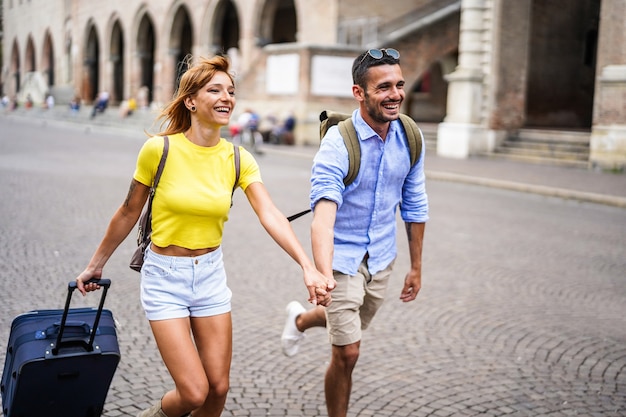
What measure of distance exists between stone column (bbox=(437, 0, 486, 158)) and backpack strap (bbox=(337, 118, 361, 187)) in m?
18.4

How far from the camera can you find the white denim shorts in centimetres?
300

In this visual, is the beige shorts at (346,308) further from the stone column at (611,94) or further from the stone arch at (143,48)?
the stone arch at (143,48)

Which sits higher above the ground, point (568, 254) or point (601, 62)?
point (601, 62)

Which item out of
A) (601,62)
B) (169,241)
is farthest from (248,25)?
(169,241)

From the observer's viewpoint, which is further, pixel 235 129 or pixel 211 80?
pixel 235 129

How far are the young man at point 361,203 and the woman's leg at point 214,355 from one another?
512mm

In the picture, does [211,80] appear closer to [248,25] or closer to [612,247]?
[612,247]

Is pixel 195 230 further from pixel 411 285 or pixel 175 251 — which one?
pixel 411 285

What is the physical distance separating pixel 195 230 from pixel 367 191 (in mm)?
841

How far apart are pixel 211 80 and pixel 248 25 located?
2841 cm

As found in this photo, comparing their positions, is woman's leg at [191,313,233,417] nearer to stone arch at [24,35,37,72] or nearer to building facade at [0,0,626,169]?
building facade at [0,0,626,169]

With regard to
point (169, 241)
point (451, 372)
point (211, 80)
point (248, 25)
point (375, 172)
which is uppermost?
point (248, 25)

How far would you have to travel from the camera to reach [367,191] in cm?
348

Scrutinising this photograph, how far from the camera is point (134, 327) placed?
5180 millimetres
